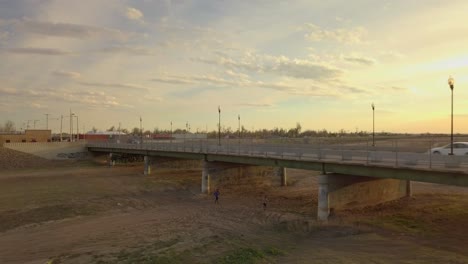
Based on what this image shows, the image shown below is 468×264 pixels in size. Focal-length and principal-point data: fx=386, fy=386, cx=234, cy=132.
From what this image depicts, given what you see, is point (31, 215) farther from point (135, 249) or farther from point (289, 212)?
point (289, 212)

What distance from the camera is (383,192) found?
117 feet

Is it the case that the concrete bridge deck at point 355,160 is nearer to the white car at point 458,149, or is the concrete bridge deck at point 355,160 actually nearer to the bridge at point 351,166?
the bridge at point 351,166

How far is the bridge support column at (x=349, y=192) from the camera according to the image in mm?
30428

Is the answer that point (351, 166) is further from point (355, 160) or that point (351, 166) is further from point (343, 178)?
point (343, 178)

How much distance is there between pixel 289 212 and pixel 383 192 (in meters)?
10.1

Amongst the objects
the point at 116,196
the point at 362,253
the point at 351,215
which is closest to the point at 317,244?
the point at 362,253

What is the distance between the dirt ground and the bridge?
143cm

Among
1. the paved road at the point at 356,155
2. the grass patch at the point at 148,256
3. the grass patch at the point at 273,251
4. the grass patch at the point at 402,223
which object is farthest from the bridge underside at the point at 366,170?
the grass patch at the point at 148,256

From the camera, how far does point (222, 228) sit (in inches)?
1049

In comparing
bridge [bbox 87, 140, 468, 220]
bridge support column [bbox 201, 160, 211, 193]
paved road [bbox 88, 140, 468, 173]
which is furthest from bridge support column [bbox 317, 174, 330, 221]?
bridge support column [bbox 201, 160, 211, 193]

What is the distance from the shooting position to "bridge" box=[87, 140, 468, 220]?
24422 mm

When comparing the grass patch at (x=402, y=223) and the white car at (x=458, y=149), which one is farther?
the white car at (x=458, y=149)

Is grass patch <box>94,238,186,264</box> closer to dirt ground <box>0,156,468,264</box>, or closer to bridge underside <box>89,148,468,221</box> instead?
dirt ground <box>0,156,468,264</box>

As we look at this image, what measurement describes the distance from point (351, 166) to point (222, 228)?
11002mm
